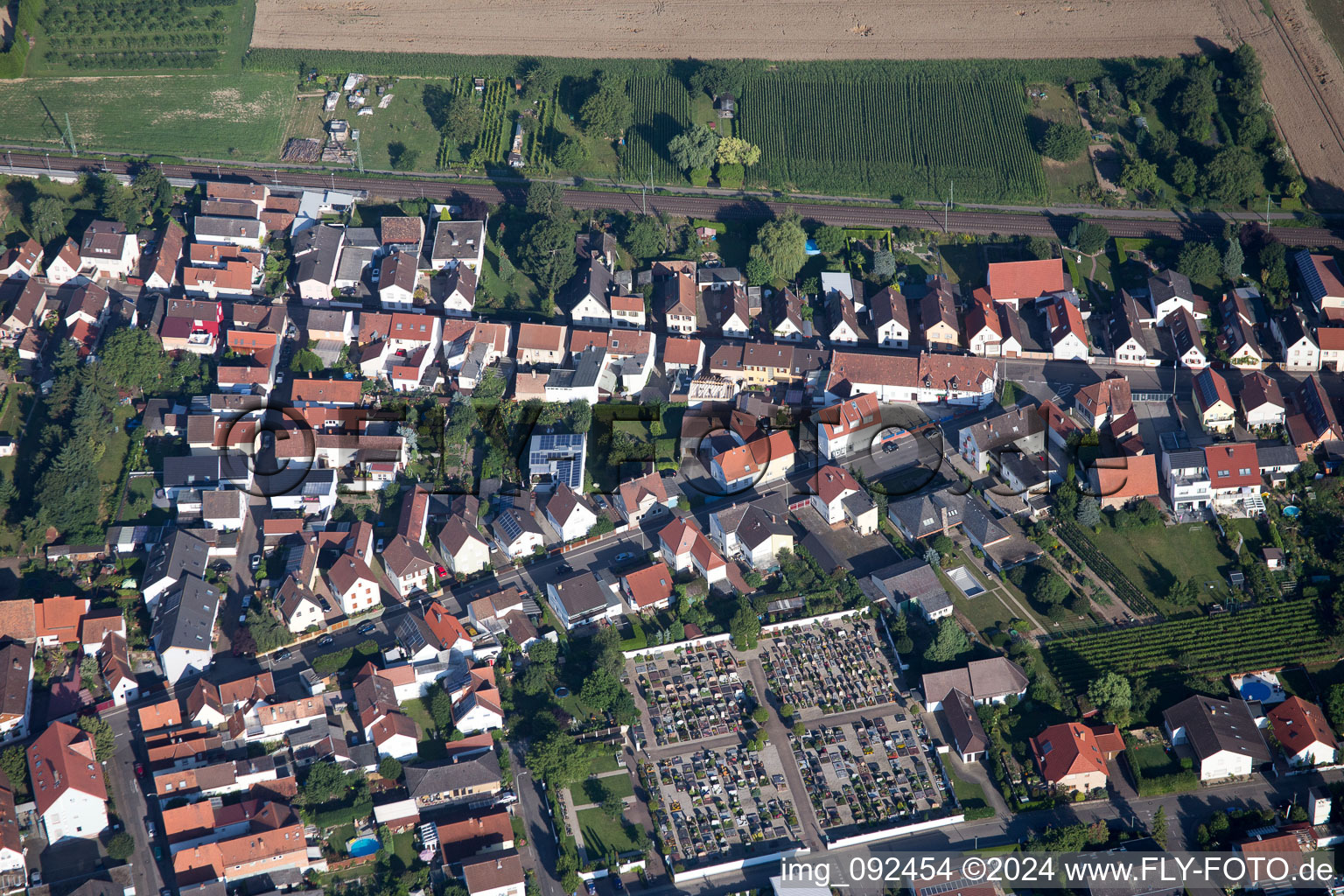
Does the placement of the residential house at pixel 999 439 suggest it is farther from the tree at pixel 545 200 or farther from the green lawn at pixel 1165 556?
the tree at pixel 545 200

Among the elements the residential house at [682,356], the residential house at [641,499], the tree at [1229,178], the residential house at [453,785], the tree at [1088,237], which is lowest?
the residential house at [453,785]

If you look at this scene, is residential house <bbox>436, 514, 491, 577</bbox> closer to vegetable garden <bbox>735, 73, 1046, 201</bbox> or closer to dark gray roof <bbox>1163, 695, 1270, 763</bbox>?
dark gray roof <bbox>1163, 695, 1270, 763</bbox>

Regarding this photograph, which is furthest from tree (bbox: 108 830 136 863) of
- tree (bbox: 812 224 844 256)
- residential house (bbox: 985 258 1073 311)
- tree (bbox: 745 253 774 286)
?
residential house (bbox: 985 258 1073 311)

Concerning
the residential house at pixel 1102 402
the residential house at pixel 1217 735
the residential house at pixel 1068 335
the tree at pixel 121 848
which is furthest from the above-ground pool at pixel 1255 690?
the tree at pixel 121 848

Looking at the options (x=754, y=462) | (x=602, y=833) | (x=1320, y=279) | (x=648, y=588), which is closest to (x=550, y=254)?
(x=754, y=462)

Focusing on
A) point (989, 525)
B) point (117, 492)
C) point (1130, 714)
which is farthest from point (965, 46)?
point (117, 492)

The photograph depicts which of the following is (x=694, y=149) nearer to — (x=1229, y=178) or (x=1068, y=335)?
(x=1068, y=335)
